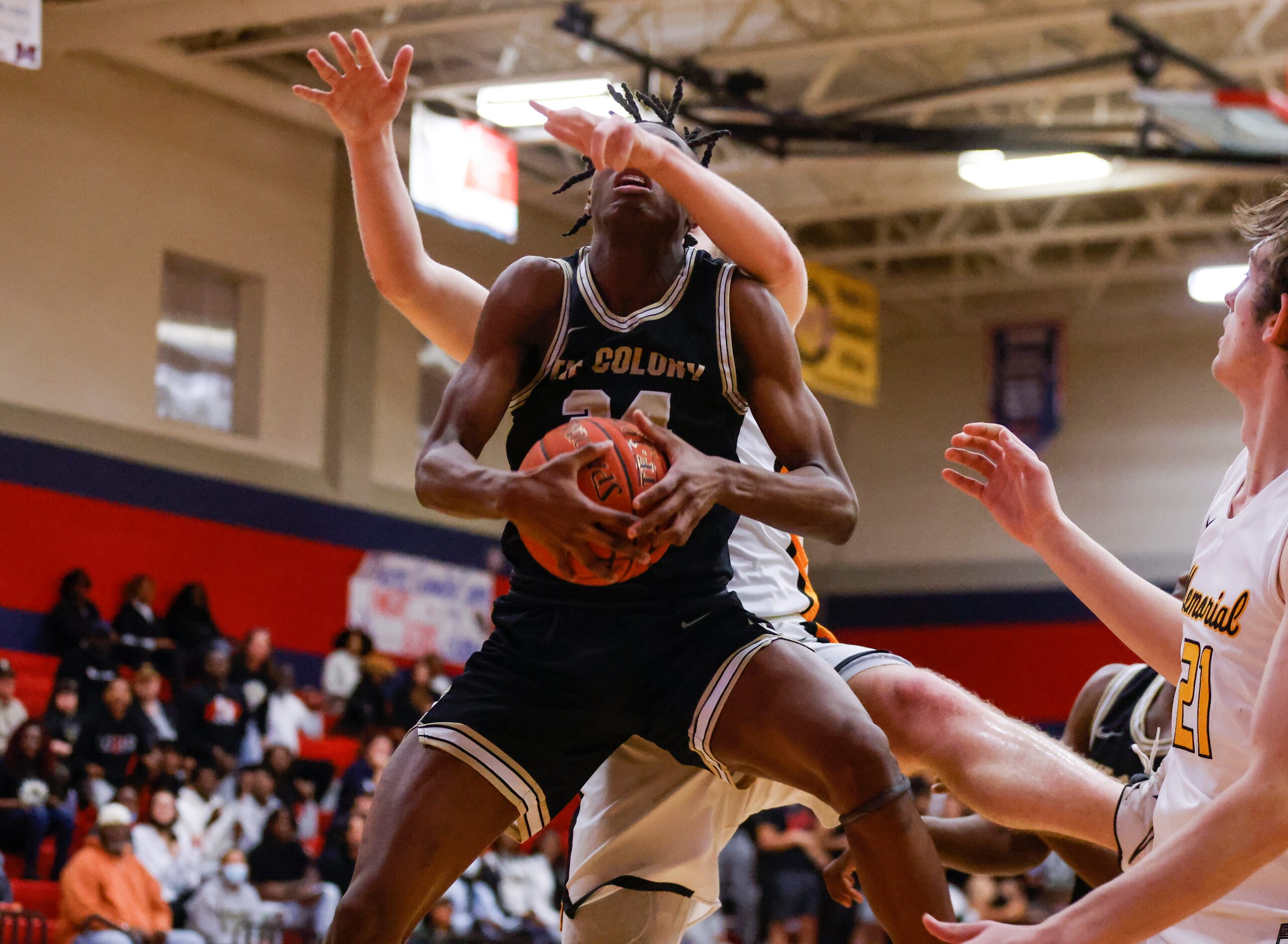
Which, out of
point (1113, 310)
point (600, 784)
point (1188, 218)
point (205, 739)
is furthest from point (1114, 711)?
point (1113, 310)

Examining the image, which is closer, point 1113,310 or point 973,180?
point 973,180

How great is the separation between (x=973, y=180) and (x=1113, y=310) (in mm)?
6358

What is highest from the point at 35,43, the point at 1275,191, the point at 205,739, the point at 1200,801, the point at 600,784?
the point at 1275,191

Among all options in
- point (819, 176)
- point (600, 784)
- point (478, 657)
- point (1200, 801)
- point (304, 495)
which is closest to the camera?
point (1200, 801)

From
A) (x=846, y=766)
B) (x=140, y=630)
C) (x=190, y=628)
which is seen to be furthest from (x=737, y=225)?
(x=190, y=628)

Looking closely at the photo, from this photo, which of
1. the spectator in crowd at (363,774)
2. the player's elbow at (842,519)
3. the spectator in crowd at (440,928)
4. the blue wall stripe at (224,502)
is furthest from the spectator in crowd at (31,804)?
the player's elbow at (842,519)

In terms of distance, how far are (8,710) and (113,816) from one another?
145 cm

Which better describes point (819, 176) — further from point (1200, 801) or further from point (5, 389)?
point (1200, 801)

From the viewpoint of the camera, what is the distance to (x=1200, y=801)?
Answer: 2.83 m

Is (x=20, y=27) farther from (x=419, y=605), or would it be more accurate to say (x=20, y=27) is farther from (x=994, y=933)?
(x=419, y=605)

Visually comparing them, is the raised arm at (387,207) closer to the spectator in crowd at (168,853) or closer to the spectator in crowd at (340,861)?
the spectator in crowd at (168,853)

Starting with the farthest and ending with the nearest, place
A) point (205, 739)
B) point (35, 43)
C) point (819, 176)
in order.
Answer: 1. point (819, 176)
2. point (205, 739)
3. point (35, 43)

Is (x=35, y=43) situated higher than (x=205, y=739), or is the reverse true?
(x=35, y=43)

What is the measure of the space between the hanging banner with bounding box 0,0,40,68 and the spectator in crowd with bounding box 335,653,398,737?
24.8 ft
